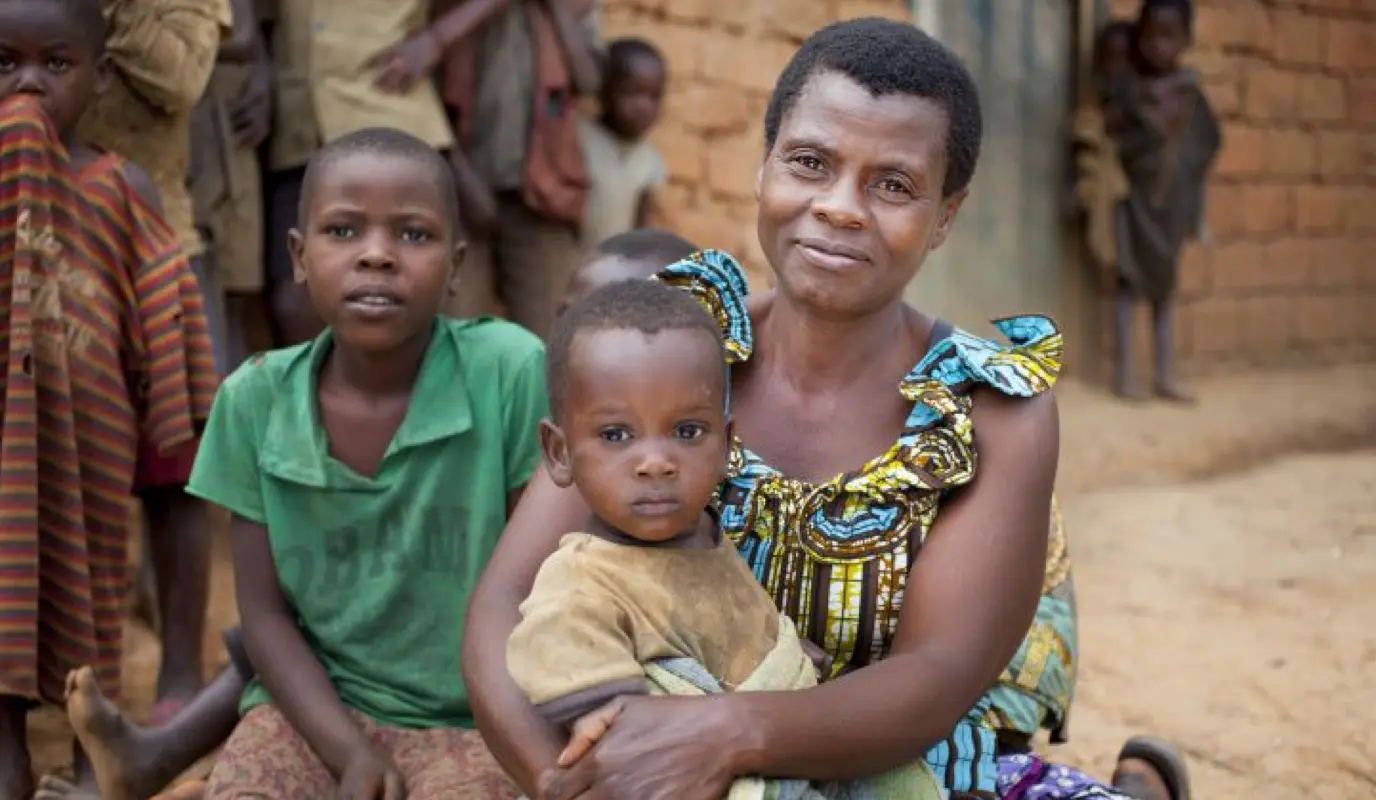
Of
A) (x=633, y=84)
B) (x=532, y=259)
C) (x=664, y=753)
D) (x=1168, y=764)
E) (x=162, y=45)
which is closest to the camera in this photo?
(x=664, y=753)

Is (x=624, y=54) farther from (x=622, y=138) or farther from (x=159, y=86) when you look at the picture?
(x=159, y=86)

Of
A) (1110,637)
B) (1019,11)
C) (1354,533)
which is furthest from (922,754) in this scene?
(1019,11)

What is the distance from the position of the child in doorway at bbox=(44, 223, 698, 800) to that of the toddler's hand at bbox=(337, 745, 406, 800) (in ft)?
1.30

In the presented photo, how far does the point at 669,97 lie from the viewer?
612cm

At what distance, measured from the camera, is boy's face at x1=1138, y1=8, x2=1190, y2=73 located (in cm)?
784

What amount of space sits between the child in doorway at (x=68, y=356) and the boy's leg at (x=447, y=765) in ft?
2.99

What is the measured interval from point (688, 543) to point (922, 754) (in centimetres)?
41

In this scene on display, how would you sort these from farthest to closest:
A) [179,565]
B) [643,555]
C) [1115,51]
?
1. [1115,51]
2. [179,565]
3. [643,555]

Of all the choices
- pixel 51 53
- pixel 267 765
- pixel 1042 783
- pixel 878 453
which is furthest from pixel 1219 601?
pixel 51 53

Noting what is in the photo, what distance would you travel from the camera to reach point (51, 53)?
10.2 ft

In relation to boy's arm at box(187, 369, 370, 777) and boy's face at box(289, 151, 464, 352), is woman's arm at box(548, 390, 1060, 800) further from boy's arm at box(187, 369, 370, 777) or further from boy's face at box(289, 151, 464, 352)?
boy's face at box(289, 151, 464, 352)

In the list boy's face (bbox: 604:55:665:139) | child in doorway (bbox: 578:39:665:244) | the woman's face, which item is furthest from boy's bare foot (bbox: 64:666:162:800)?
boy's face (bbox: 604:55:665:139)

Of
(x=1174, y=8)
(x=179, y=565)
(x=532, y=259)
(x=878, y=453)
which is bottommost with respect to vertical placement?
(x=179, y=565)

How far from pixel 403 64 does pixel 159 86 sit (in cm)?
103
